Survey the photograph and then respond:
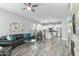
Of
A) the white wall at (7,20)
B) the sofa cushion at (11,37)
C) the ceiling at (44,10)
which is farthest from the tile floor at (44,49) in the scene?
the ceiling at (44,10)

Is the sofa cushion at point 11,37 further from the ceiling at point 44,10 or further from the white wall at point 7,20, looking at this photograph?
the ceiling at point 44,10

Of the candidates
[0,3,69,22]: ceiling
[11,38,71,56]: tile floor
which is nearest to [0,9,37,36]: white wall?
[0,3,69,22]: ceiling

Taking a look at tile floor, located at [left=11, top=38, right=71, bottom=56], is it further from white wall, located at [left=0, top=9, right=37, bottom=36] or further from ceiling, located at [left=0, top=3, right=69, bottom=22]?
ceiling, located at [left=0, top=3, right=69, bottom=22]

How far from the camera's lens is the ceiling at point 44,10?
266cm

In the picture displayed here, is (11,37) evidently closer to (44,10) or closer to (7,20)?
(7,20)

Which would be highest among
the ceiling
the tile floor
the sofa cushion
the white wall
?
the ceiling

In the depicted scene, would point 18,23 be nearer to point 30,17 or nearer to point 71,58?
point 30,17

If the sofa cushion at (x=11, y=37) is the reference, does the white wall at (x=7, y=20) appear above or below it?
above

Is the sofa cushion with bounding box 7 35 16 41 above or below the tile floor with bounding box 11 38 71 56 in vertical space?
above

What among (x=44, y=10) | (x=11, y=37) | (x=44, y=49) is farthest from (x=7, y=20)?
(x=44, y=49)

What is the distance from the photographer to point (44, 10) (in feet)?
8.84

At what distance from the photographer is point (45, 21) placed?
279 cm

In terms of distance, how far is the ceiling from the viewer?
2658 mm

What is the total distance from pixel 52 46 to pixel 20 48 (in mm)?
680
